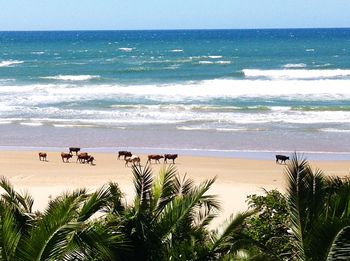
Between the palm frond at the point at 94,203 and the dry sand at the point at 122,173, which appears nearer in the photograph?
the palm frond at the point at 94,203

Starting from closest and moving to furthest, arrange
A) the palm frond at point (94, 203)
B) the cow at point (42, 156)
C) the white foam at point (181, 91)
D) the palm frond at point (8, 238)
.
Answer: the palm frond at point (8, 238), the palm frond at point (94, 203), the cow at point (42, 156), the white foam at point (181, 91)

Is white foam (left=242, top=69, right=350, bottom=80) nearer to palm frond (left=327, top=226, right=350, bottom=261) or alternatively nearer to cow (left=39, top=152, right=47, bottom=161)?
cow (left=39, top=152, right=47, bottom=161)

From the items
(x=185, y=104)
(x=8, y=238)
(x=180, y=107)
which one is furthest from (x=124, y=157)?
(x=8, y=238)

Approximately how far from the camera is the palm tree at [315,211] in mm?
5945

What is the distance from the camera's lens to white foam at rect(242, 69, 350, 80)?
2067 inches

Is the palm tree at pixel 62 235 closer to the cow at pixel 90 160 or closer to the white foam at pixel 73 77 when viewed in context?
the cow at pixel 90 160

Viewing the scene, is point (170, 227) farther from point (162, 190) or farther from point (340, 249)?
point (340, 249)

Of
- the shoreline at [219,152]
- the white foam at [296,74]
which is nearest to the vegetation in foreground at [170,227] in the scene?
the shoreline at [219,152]

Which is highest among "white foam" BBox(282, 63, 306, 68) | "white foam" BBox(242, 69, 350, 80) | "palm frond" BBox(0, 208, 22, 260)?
"white foam" BBox(282, 63, 306, 68)

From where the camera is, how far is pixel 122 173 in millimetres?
20234

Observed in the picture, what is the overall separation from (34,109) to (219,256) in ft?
97.8

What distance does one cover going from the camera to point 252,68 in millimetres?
60219

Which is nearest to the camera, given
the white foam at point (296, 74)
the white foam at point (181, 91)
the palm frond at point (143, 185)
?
the palm frond at point (143, 185)

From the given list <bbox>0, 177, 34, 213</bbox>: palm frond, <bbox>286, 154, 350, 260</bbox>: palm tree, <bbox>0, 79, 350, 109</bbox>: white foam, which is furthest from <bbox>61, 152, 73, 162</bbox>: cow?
<bbox>0, 79, 350, 109</bbox>: white foam
